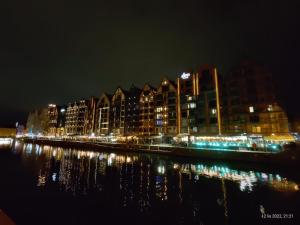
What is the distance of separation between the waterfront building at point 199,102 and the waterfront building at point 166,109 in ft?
11.6

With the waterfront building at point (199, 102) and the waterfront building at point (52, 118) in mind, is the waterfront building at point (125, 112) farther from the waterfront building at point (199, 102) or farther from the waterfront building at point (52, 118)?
the waterfront building at point (52, 118)

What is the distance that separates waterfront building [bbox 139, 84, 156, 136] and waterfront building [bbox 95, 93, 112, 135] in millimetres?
27387

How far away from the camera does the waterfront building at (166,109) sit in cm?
8838

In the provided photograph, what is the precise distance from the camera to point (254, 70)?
226 ft

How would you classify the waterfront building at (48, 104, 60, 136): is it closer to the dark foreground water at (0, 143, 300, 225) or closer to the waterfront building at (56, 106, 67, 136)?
the waterfront building at (56, 106, 67, 136)


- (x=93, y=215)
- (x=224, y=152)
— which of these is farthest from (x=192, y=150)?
(x=93, y=215)

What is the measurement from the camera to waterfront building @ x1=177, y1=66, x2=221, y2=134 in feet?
248

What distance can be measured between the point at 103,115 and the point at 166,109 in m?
53.0

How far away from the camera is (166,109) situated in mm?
91938

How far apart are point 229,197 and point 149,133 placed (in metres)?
74.1

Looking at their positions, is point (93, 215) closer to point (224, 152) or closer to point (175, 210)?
point (175, 210)
